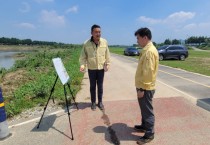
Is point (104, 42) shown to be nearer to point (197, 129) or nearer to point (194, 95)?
point (197, 129)

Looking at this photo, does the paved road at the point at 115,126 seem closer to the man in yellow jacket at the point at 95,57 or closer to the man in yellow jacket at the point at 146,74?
the man in yellow jacket at the point at 146,74

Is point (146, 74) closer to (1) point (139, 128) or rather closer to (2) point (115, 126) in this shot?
→ (1) point (139, 128)

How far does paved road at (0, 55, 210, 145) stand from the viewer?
484cm

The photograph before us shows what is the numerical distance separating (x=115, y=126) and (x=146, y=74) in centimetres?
171

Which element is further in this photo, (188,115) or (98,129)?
(188,115)

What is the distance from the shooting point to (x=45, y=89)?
8523 millimetres

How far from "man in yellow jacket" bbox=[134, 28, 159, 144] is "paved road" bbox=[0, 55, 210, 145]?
0.39 metres

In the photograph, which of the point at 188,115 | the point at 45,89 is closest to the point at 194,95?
the point at 188,115

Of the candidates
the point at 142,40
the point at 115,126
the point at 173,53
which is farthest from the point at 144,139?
the point at 173,53

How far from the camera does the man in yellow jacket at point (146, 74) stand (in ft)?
14.1

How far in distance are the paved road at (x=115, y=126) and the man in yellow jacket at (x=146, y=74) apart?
389mm

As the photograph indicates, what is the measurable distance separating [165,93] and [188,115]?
8.57ft

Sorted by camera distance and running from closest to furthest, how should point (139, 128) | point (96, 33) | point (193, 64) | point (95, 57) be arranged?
point (139, 128) < point (96, 33) < point (95, 57) < point (193, 64)

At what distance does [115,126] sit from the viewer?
557 cm
